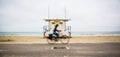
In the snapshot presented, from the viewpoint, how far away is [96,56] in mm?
14211

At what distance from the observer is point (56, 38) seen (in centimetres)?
3056

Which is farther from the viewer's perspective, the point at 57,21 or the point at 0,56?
the point at 57,21

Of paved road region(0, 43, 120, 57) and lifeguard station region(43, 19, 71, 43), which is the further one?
lifeguard station region(43, 19, 71, 43)

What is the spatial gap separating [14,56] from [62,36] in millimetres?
17308

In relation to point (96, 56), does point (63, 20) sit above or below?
above

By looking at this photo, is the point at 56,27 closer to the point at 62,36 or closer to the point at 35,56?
the point at 62,36

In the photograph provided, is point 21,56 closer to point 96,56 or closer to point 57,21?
point 96,56

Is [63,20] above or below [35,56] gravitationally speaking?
above

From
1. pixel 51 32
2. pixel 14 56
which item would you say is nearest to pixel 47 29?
pixel 51 32

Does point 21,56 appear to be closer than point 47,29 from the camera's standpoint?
Yes

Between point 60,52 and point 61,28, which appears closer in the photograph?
point 60,52

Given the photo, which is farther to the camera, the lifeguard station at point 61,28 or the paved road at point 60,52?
the lifeguard station at point 61,28

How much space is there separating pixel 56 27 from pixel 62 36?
1.33 meters

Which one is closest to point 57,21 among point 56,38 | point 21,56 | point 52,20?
point 52,20
